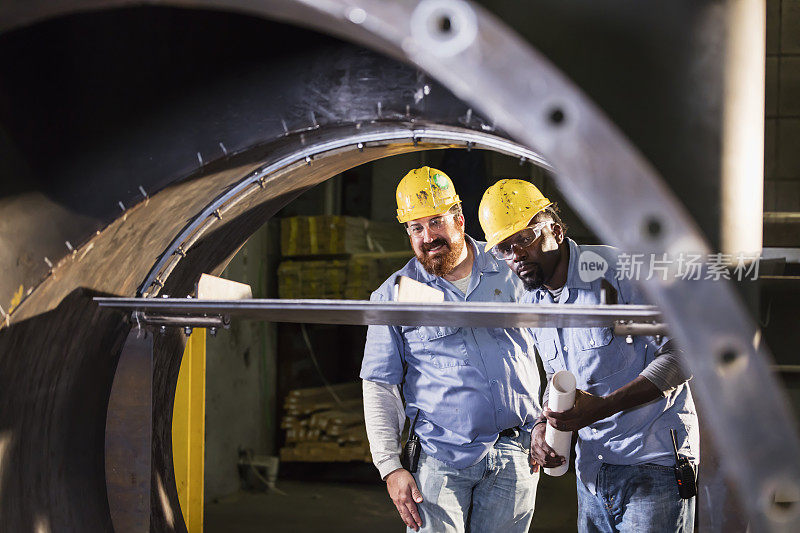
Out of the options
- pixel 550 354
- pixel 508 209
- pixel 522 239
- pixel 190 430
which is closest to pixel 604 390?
pixel 550 354

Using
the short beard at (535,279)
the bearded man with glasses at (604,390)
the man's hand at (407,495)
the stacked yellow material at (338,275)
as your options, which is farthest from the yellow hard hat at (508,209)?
the stacked yellow material at (338,275)

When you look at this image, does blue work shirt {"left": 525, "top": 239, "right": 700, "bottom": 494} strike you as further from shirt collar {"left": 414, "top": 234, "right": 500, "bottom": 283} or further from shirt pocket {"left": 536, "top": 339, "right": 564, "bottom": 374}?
shirt collar {"left": 414, "top": 234, "right": 500, "bottom": 283}

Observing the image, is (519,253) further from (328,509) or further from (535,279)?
(328,509)

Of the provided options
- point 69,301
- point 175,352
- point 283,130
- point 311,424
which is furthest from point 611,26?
point 311,424

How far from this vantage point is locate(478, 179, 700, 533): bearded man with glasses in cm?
220

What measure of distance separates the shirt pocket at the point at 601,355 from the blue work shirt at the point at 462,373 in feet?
1.16

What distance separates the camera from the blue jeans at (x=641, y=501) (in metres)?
2.34

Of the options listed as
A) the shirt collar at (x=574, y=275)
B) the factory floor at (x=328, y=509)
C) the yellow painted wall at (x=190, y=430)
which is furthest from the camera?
the factory floor at (x=328, y=509)

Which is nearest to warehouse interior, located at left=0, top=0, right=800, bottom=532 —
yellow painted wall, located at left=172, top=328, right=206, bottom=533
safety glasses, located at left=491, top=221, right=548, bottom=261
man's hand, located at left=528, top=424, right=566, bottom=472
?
safety glasses, located at left=491, top=221, right=548, bottom=261

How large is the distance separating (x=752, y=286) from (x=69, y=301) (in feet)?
4.49

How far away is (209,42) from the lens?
5.44ft

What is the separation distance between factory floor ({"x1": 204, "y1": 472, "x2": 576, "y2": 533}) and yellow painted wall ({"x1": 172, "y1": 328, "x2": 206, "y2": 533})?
3.23ft

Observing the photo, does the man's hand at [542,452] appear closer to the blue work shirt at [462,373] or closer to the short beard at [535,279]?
the blue work shirt at [462,373]

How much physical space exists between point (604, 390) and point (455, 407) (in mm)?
546
